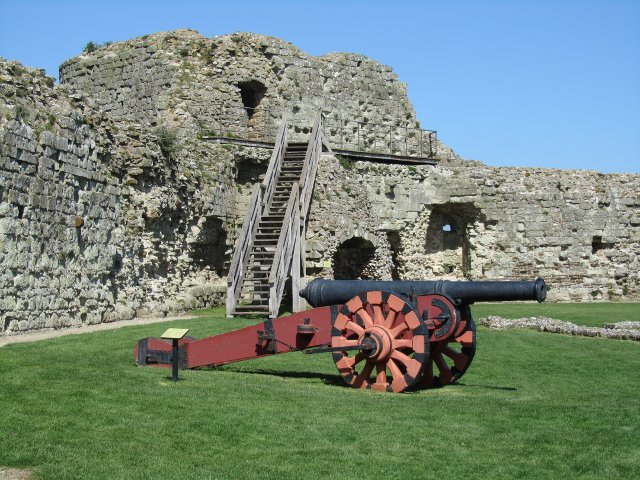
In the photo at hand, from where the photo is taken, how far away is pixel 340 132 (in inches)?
1164

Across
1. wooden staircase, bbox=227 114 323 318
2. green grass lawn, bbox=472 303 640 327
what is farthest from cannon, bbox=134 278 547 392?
green grass lawn, bbox=472 303 640 327

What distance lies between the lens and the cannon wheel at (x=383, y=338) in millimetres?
10320

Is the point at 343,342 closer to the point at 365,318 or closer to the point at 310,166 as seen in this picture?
the point at 365,318

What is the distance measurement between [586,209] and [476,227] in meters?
3.73

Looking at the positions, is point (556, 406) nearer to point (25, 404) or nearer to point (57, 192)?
point (25, 404)

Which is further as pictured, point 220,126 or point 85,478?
point 220,126

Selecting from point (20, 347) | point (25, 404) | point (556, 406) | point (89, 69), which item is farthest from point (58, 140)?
point (89, 69)

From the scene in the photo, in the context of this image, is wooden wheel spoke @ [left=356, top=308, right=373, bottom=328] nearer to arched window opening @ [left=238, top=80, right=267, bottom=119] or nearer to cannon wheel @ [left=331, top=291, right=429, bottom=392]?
cannon wheel @ [left=331, top=291, right=429, bottom=392]

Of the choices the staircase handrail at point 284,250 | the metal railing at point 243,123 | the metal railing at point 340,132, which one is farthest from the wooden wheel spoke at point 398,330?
the metal railing at point 243,123

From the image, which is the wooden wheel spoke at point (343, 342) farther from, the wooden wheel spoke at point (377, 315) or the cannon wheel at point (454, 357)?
the cannon wheel at point (454, 357)

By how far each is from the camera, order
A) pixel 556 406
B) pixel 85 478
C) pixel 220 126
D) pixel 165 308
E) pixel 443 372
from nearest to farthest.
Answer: pixel 85 478, pixel 556 406, pixel 443 372, pixel 165 308, pixel 220 126

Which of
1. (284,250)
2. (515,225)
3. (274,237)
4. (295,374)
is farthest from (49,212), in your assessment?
(515,225)

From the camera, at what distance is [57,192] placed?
54.1 ft

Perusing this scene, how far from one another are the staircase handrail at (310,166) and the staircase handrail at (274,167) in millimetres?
753
